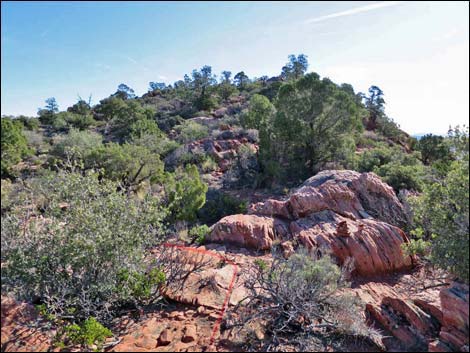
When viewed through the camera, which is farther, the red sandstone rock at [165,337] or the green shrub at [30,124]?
the green shrub at [30,124]

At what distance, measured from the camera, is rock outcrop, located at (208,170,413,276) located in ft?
23.5

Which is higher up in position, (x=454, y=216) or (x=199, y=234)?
(x=454, y=216)

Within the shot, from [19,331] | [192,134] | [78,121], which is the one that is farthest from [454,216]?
[78,121]

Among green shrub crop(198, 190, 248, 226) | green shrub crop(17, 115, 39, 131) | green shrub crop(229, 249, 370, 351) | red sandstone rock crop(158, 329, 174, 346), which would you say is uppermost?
green shrub crop(17, 115, 39, 131)

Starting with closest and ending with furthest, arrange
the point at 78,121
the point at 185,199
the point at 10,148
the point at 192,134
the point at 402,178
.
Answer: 1. the point at 185,199
2. the point at 402,178
3. the point at 10,148
4. the point at 192,134
5. the point at 78,121

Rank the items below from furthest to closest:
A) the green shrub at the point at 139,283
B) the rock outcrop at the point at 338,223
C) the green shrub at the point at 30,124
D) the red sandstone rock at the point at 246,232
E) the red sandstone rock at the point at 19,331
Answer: the green shrub at the point at 30,124
the red sandstone rock at the point at 246,232
the rock outcrop at the point at 338,223
the green shrub at the point at 139,283
the red sandstone rock at the point at 19,331

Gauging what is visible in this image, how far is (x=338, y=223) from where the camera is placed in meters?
7.92

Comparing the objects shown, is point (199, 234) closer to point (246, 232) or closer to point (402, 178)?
point (246, 232)

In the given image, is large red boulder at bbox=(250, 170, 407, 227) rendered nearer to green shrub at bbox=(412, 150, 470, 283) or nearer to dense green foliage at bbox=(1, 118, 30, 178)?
green shrub at bbox=(412, 150, 470, 283)

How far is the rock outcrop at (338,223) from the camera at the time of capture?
7.15 meters

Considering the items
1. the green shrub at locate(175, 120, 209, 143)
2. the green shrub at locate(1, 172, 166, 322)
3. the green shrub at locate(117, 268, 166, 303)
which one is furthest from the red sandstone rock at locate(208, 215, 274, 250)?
the green shrub at locate(175, 120, 209, 143)

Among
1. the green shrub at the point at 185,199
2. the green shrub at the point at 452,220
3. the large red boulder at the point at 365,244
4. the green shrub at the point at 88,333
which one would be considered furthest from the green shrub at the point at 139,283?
the green shrub at the point at 452,220

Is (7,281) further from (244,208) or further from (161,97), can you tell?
(161,97)

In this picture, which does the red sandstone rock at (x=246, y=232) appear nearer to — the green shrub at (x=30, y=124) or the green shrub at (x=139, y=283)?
the green shrub at (x=139, y=283)
